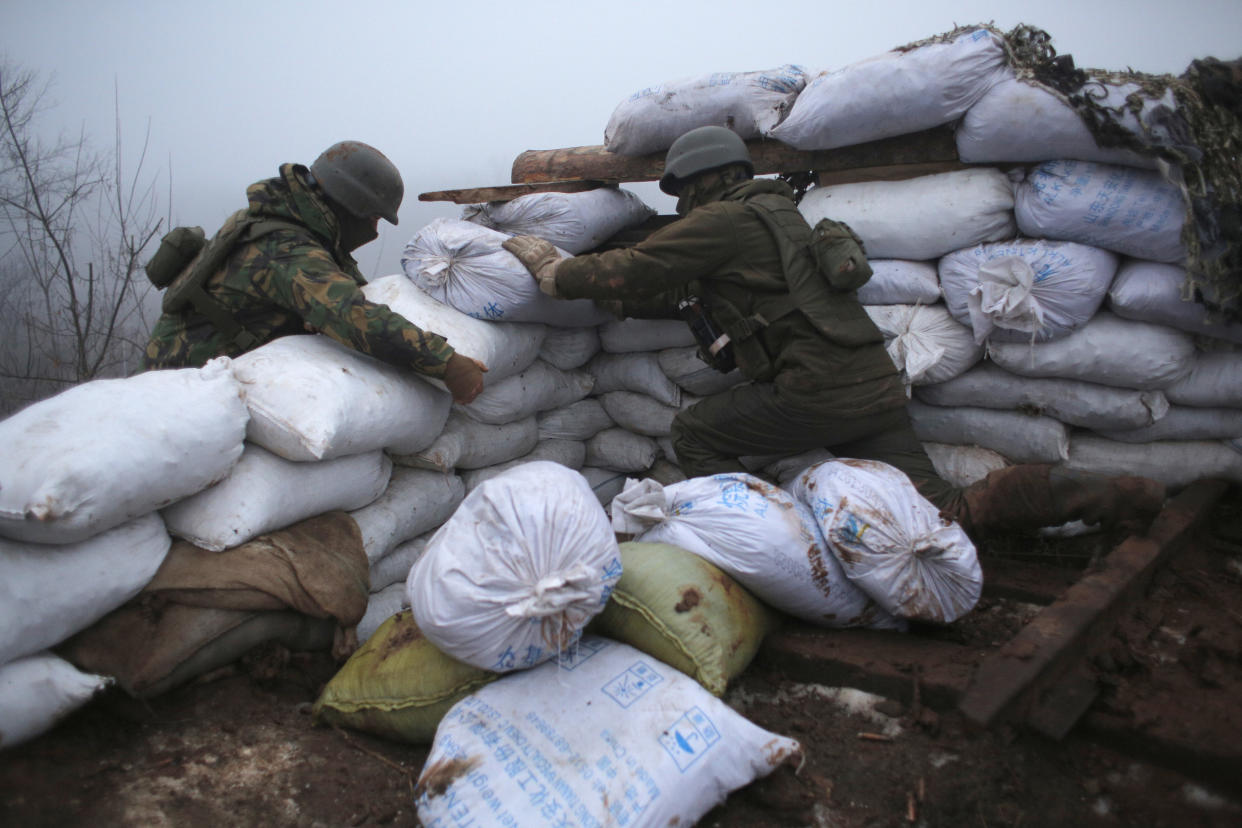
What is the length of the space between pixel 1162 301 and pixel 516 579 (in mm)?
2194

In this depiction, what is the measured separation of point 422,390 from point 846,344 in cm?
144

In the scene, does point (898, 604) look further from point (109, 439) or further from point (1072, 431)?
point (109, 439)

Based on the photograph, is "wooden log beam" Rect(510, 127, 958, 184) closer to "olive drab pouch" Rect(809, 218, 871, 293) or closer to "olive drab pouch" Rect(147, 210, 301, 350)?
"olive drab pouch" Rect(809, 218, 871, 293)

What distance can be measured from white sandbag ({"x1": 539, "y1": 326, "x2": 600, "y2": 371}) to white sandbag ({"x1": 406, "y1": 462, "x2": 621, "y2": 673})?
1.60m

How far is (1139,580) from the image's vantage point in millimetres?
1878

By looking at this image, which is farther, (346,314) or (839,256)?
(839,256)

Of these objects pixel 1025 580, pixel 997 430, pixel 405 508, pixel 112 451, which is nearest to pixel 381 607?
pixel 405 508

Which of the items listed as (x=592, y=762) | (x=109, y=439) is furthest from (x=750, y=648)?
(x=109, y=439)

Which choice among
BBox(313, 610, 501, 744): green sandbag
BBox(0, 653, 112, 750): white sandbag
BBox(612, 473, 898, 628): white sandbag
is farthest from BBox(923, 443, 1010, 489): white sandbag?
BBox(0, 653, 112, 750): white sandbag

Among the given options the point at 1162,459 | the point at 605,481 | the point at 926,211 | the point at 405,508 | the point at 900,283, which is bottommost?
the point at 605,481

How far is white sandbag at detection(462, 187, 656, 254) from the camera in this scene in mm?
2941

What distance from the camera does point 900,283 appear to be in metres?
2.73

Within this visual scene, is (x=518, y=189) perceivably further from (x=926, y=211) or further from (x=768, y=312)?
(x=926, y=211)

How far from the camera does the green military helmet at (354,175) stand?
2.68 meters
